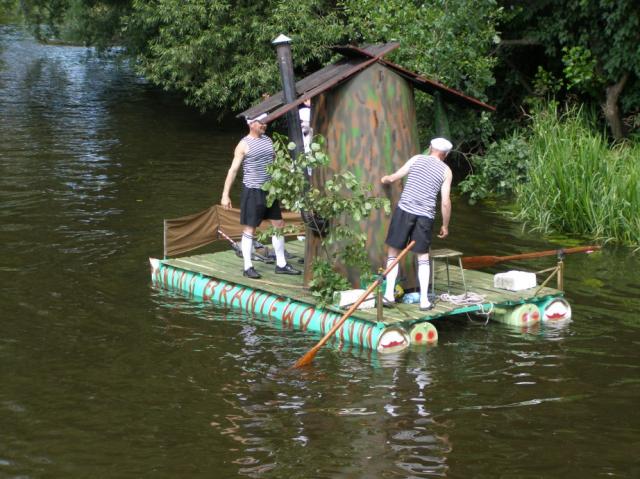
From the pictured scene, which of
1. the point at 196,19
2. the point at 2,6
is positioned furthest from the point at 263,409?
the point at 2,6

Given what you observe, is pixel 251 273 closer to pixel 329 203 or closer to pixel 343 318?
pixel 329 203

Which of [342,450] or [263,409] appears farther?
[263,409]

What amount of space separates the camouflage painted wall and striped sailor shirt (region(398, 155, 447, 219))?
23.3 inches

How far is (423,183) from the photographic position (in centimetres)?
1191

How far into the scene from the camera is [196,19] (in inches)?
1073

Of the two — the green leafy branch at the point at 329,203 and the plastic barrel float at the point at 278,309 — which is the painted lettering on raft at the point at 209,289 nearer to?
the plastic barrel float at the point at 278,309

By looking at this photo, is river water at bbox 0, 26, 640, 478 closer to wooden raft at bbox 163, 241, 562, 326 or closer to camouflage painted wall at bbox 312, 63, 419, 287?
wooden raft at bbox 163, 241, 562, 326

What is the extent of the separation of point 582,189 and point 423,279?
6.12 meters

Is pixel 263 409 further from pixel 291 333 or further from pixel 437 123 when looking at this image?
pixel 437 123

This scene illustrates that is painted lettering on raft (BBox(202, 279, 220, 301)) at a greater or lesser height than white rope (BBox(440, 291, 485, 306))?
lesser

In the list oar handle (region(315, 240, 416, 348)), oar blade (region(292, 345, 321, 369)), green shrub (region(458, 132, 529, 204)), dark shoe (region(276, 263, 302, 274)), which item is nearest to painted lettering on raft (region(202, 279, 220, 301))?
dark shoe (region(276, 263, 302, 274))

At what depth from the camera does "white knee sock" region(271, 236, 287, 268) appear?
13.8 meters

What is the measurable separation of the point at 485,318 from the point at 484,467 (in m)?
4.38

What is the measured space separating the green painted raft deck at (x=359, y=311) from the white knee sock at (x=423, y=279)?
0.42ft
